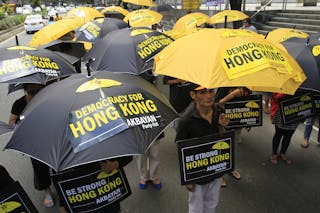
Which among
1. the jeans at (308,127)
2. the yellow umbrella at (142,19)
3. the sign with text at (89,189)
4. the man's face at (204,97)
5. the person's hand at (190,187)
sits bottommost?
the jeans at (308,127)

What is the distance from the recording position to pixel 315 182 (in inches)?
157

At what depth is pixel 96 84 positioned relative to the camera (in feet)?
7.20

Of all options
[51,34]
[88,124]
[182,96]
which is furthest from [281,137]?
[51,34]

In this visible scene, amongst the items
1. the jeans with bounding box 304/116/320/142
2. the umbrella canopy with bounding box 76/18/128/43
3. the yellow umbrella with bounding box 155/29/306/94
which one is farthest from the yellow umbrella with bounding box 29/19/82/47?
the jeans with bounding box 304/116/320/142

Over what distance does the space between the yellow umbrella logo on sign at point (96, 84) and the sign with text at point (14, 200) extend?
844mm

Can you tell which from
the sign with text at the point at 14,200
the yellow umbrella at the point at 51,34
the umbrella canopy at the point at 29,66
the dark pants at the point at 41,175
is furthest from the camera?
the yellow umbrella at the point at 51,34

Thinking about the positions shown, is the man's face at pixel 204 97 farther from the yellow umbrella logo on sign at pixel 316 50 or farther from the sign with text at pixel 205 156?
the yellow umbrella logo on sign at pixel 316 50

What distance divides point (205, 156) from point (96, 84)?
1184 mm

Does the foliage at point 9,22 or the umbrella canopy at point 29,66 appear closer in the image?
the umbrella canopy at point 29,66

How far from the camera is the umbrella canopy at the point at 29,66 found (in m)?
3.00

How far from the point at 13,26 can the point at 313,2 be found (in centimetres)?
2552

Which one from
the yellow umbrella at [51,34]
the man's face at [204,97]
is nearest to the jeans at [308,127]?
the man's face at [204,97]

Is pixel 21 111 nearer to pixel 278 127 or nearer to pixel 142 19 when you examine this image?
pixel 278 127

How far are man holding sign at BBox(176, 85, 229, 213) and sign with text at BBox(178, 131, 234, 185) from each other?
0.35ft
